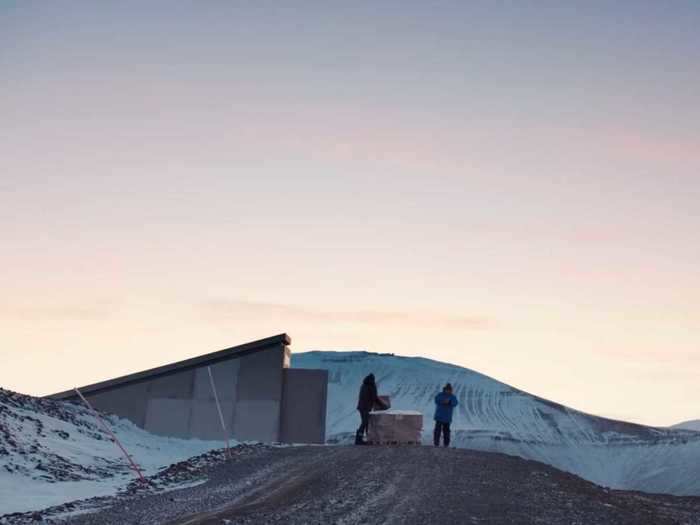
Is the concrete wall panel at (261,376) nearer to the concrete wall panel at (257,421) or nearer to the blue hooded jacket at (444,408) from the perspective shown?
the concrete wall panel at (257,421)

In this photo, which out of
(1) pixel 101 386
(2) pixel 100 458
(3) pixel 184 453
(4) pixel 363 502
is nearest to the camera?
(4) pixel 363 502

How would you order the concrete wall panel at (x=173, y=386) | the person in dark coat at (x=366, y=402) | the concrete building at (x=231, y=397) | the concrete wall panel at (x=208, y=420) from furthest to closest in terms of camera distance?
the concrete wall panel at (x=173, y=386) < the concrete building at (x=231, y=397) < the concrete wall panel at (x=208, y=420) < the person in dark coat at (x=366, y=402)

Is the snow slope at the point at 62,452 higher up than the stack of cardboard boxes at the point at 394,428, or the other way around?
the stack of cardboard boxes at the point at 394,428

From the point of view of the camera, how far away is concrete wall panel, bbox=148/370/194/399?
125ft

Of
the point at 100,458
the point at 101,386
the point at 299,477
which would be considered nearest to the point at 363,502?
the point at 299,477

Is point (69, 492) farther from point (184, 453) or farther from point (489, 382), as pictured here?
point (489, 382)

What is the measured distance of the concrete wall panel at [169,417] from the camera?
123ft

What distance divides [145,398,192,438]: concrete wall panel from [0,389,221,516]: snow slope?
50.2 inches

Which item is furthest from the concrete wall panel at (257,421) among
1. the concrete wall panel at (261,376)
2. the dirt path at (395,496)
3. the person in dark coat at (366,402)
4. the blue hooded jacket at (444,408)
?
the dirt path at (395,496)

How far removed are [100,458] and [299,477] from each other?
814cm

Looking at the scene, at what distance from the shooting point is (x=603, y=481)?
117562 mm

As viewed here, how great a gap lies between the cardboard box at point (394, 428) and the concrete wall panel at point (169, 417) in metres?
10.6

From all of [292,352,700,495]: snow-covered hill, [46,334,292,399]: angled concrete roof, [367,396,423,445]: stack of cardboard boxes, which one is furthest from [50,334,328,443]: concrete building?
[292,352,700,495]: snow-covered hill

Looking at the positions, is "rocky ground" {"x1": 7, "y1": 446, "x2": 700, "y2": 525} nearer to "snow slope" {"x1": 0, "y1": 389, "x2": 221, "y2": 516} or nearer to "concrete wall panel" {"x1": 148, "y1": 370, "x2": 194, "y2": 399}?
"snow slope" {"x1": 0, "y1": 389, "x2": 221, "y2": 516}
